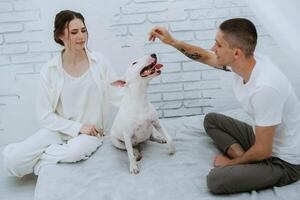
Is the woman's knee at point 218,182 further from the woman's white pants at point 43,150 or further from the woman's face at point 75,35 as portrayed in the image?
the woman's face at point 75,35

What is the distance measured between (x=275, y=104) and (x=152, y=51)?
3.47 ft

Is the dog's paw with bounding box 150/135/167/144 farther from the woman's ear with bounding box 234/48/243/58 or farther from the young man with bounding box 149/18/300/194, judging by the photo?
the woman's ear with bounding box 234/48/243/58

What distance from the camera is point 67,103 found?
2.08 m

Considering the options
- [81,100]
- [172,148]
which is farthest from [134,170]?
[81,100]

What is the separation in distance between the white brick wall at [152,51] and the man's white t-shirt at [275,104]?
0.79m

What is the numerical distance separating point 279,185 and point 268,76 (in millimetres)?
425

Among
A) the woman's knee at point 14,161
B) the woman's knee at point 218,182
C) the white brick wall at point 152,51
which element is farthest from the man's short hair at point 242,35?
the woman's knee at point 14,161

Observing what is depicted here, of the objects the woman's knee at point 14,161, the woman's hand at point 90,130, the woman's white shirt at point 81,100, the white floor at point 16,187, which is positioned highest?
the woman's white shirt at point 81,100

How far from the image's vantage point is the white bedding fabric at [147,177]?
1.66m

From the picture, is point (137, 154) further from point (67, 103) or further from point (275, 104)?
point (275, 104)

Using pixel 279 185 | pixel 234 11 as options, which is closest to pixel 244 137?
pixel 279 185

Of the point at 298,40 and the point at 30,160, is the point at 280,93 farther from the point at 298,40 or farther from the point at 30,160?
the point at 30,160

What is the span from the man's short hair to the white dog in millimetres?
315

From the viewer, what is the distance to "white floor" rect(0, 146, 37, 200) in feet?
6.58
